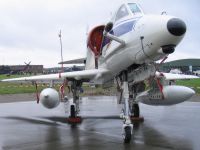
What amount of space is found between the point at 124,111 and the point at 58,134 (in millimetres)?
2444

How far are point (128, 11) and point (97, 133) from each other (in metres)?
3.94

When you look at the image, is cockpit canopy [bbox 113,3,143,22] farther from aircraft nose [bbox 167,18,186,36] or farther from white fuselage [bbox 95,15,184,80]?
aircraft nose [bbox 167,18,186,36]

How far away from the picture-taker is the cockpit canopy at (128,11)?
11.0 m

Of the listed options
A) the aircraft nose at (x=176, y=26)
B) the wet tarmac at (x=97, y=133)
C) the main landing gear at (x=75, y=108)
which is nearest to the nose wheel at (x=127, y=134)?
the wet tarmac at (x=97, y=133)

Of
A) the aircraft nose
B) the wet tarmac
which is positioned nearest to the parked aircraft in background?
the aircraft nose

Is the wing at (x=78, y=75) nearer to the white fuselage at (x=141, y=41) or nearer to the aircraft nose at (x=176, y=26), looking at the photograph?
the white fuselage at (x=141, y=41)

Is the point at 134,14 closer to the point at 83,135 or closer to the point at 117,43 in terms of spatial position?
the point at 117,43

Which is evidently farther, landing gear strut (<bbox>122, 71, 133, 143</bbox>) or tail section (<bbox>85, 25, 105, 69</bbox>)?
tail section (<bbox>85, 25, 105, 69</bbox>)

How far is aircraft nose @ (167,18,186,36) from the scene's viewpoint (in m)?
8.81

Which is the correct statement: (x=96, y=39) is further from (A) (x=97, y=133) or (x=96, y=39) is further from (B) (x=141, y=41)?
(B) (x=141, y=41)

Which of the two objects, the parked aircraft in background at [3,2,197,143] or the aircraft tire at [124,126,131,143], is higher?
the parked aircraft in background at [3,2,197,143]

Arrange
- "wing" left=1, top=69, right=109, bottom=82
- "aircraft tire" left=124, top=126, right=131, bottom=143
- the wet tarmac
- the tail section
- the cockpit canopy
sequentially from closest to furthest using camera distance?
the wet tarmac → "aircraft tire" left=124, top=126, right=131, bottom=143 → the cockpit canopy → "wing" left=1, top=69, right=109, bottom=82 → the tail section

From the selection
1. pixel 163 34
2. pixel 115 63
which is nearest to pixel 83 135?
pixel 115 63

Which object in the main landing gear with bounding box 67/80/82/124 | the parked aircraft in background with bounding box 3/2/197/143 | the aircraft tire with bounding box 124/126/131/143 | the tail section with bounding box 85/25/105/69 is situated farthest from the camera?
the main landing gear with bounding box 67/80/82/124
